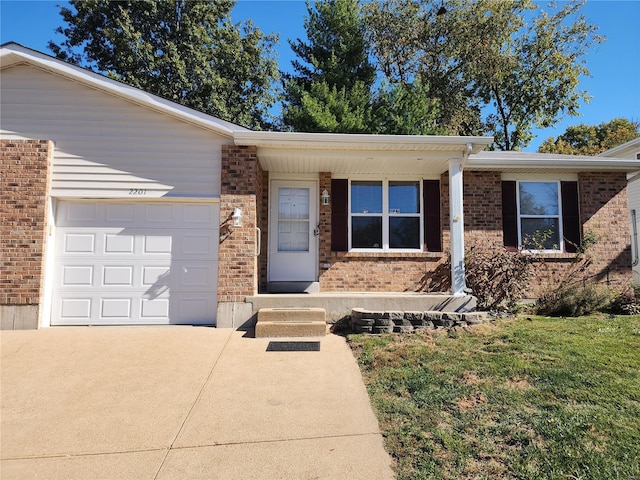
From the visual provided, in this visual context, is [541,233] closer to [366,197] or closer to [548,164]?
[548,164]

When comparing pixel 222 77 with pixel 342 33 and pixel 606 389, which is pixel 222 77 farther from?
pixel 606 389

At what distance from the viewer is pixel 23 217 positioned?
20.1ft

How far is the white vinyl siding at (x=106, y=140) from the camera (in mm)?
6340

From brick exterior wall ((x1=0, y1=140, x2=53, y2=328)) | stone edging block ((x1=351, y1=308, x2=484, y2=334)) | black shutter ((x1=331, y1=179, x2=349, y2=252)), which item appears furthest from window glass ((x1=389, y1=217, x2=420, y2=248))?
brick exterior wall ((x1=0, y1=140, x2=53, y2=328))

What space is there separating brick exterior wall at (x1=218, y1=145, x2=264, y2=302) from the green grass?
2.28 meters

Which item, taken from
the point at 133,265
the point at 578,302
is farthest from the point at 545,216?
the point at 133,265

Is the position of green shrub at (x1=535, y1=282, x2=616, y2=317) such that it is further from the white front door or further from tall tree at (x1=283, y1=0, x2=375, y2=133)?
tall tree at (x1=283, y1=0, x2=375, y2=133)

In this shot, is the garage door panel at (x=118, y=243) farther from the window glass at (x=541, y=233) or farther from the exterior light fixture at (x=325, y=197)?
the window glass at (x=541, y=233)

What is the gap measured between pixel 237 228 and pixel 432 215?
4215 mm

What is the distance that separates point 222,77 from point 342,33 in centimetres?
644

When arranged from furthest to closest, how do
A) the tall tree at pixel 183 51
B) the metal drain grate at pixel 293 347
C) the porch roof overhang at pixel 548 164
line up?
the tall tree at pixel 183 51, the porch roof overhang at pixel 548 164, the metal drain grate at pixel 293 347

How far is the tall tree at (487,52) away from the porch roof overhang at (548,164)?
10.3m

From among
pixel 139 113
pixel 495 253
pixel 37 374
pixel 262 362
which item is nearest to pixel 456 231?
pixel 495 253

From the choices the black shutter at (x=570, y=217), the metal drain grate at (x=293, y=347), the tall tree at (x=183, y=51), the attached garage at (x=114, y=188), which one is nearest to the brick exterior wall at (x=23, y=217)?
the attached garage at (x=114, y=188)
